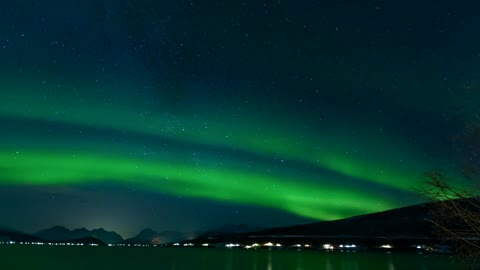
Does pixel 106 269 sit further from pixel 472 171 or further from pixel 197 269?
pixel 472 171

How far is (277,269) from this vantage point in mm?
123312

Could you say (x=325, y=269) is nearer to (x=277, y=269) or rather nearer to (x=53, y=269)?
(x=277, y=269)

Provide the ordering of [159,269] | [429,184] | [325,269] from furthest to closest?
[325,269] → [159,269] → [429,184]

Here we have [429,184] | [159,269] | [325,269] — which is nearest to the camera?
[429,184]

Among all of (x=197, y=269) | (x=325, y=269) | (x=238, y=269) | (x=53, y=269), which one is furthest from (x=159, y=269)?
(x=325, y=269)

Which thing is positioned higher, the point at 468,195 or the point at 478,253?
the point at 468,195

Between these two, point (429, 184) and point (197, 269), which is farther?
point (197, 269)

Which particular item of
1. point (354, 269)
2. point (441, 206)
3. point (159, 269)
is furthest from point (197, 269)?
point (441, 206)

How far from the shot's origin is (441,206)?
38.7 feet

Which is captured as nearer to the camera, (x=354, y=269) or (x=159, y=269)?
(x=159, y=269)

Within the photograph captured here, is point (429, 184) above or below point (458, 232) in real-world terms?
above

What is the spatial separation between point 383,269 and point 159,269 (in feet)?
196

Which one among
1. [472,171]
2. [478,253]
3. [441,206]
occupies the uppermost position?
[472,171]

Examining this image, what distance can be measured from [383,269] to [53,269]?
88.7m
